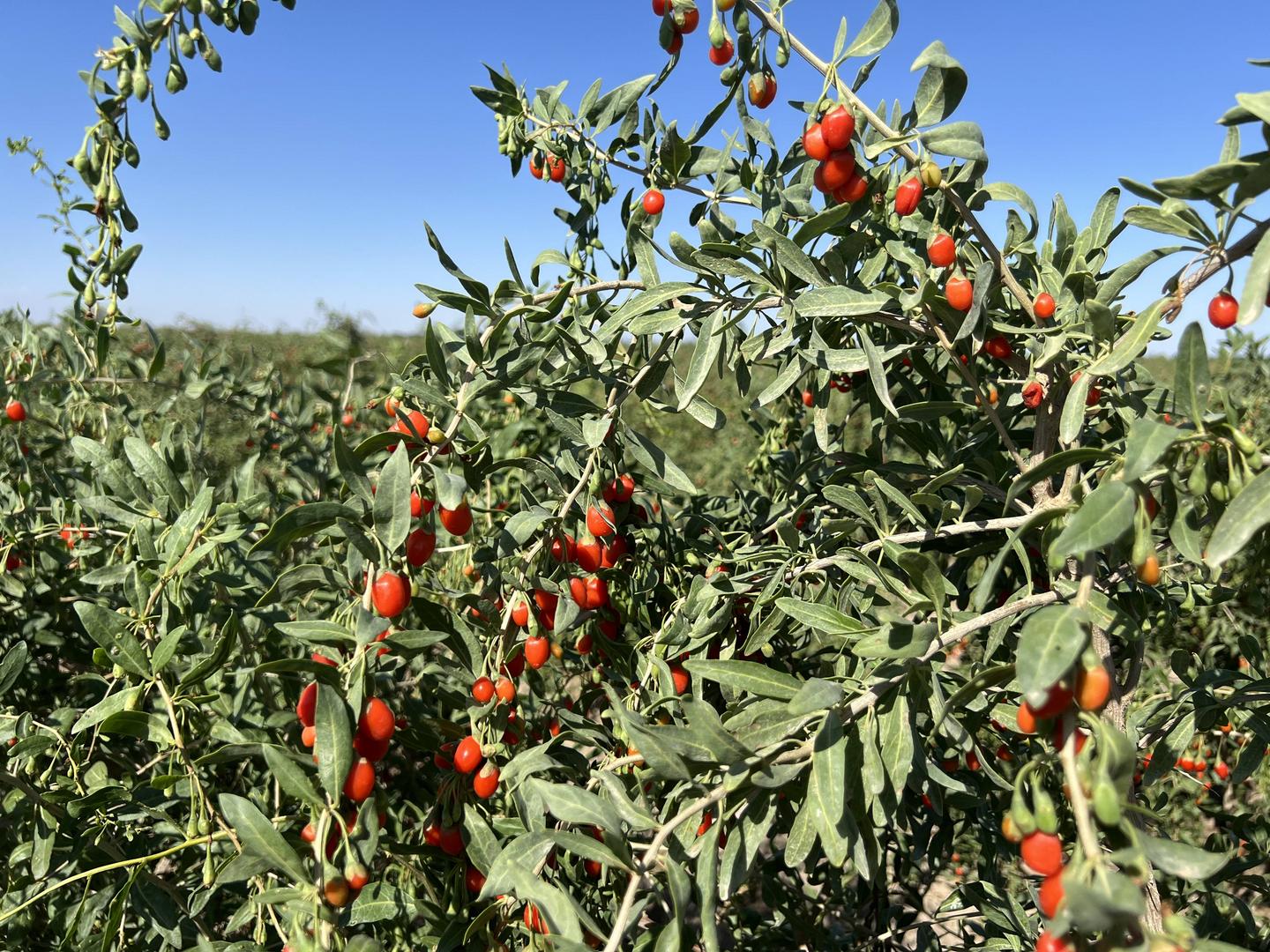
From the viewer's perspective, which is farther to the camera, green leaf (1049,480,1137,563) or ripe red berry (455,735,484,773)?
ripe red berry (455,735,484,773)

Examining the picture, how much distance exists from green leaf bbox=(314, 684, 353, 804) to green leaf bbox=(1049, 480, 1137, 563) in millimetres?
788

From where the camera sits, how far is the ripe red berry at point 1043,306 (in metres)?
1.21

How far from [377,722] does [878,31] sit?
3.90 feet

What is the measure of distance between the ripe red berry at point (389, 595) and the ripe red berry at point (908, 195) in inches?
34.8

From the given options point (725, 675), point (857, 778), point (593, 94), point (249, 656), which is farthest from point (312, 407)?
point (857, 778)

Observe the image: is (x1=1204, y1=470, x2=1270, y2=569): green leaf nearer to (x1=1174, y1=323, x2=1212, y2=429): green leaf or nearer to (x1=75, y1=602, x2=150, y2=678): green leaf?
(x1=1174, y1=323, x2=1212, y2=429): green leaf

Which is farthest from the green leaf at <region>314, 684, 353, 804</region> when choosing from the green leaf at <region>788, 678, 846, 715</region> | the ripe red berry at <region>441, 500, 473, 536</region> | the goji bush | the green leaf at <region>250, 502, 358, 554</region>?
the green leaf at <region>788, 678, 846, 715</region>

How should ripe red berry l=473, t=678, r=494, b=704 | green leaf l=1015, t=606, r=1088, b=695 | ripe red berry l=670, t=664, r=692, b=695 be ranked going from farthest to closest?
ripe red berry l=670, t=664, r=692, b=695 < ripe red berry l=473, t=678, r=494, b=704 < green leaf l=1015, t=606, r=1088, b=695

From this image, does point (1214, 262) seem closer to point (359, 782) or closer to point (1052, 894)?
point (1052, 894)

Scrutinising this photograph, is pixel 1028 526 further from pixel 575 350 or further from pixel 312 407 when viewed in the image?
pixel 312 407

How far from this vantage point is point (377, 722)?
102 cm

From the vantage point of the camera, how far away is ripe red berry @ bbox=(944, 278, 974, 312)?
3.74 feet

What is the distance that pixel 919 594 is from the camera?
1102 mm

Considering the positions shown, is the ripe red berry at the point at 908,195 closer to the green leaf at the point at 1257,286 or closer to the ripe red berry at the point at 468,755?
the green leaf at the point at 1257,286
